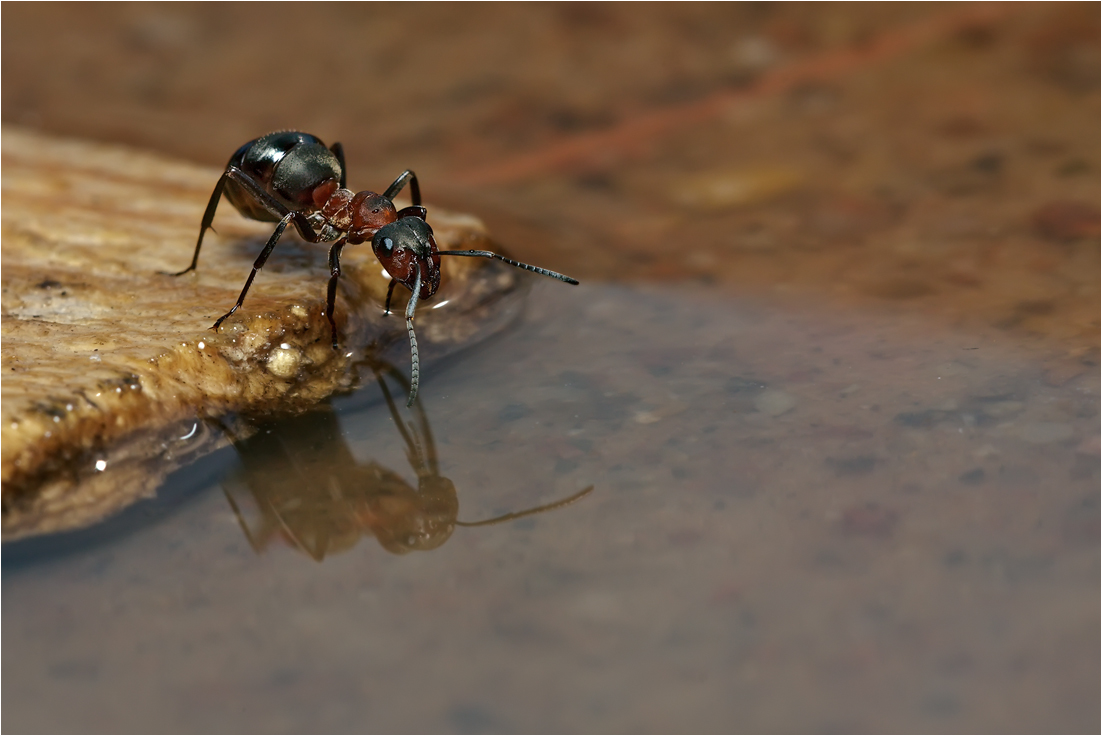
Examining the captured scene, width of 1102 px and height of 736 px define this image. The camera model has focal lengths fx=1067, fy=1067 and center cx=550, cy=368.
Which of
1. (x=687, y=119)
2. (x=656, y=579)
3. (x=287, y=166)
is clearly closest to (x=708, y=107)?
(x=687, y=119)

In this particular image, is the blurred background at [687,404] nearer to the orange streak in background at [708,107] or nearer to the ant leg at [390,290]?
the orange streak in background at [708,107]

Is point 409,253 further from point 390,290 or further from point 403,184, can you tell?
point 403,184

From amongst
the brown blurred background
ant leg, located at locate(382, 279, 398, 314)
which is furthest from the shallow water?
the brown blurred background

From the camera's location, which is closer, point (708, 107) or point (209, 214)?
point (209, 214)

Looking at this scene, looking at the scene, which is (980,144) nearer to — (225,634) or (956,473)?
(956,473)

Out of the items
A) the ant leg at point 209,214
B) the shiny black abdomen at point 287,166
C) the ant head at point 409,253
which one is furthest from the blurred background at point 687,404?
the ant leg at point 209,214

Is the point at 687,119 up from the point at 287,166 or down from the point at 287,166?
down
